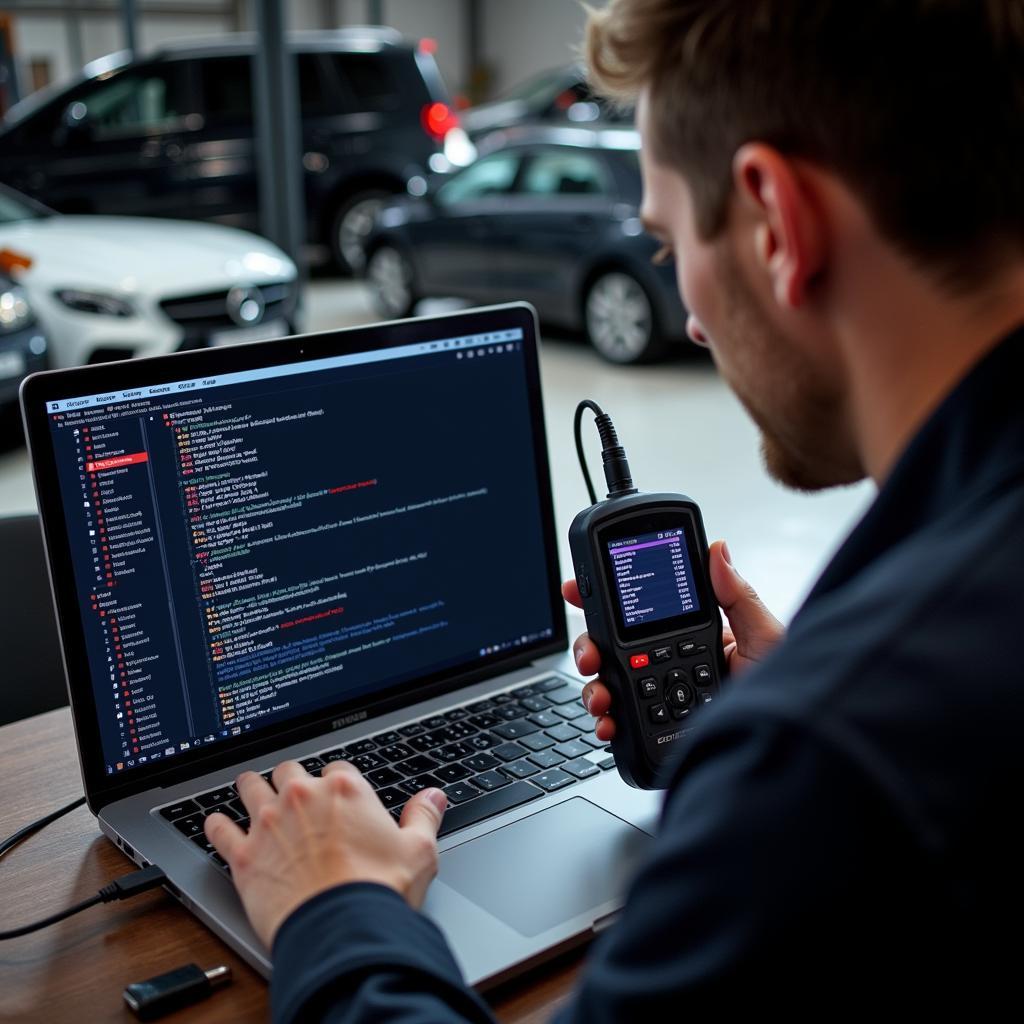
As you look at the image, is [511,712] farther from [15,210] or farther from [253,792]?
[15,210]

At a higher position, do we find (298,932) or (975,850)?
(975,850)

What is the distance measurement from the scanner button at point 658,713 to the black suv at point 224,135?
7.41 metres

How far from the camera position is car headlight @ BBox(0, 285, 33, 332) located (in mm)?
4449

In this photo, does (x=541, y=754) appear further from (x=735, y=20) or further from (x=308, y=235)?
(x=308, y=235)

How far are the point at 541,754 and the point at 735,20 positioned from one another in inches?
27.9

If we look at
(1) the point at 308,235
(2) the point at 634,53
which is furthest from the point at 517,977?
(1) the point at 308,235

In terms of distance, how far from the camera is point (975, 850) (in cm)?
55

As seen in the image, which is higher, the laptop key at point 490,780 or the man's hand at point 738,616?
the man's hand at point 738,616

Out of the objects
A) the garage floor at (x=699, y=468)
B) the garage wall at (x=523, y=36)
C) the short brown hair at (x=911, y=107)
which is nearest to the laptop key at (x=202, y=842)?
the short brown hair at (x=911, y=107)

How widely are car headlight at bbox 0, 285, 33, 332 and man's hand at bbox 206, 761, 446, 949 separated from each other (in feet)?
12.8

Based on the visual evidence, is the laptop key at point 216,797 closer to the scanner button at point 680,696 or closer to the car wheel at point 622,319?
the scanner button at point 680,696

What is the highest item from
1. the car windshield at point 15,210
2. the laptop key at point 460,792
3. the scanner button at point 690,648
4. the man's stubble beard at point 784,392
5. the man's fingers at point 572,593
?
the man's stubble beard at point 784,392

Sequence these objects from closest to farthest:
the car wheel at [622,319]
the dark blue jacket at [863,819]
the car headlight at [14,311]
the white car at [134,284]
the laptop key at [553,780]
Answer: the dark blue jacket at [863,819] → the laptop key at [553,780] → the car headlight at [14,311] → the white car at [134,284] → the car wheel at [622,319]

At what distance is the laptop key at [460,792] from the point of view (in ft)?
3.74
